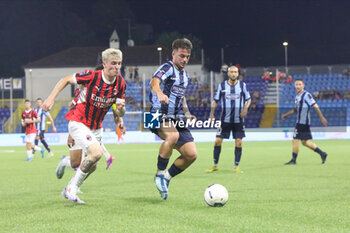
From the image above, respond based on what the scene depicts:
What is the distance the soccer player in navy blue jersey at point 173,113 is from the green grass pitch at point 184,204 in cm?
46

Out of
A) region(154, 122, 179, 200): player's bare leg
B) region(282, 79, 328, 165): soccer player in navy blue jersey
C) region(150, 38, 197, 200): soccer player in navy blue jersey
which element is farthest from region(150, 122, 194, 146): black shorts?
region(282, 79, 328, 165): soccer player in navy blue jersey

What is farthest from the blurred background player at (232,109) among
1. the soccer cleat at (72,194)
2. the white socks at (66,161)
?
the soccer cleat at (72,194)

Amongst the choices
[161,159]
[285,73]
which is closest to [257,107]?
[285,73]

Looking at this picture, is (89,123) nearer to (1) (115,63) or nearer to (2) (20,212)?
(1) (115,63)

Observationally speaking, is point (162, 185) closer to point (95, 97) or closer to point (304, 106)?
point (95, 97)

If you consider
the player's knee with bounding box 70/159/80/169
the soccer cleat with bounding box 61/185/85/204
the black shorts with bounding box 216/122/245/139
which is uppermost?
the black shorts with bounding box 216/122/245/139

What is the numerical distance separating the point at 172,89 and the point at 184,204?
1715mm

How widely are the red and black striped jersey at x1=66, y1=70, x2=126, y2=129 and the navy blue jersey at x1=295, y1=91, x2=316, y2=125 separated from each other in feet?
25.6

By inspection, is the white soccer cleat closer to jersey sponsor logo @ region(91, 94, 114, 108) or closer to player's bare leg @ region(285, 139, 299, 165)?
jersey sponsor logo @ region(91, 94, 114, 108)

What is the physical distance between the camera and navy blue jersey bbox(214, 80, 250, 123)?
→ 41.2 feet

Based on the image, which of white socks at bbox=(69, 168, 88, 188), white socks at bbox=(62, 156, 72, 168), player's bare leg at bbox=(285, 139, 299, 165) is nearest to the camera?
white socks at bbox=(69, 168, 88, 188)

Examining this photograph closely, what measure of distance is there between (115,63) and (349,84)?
103ft

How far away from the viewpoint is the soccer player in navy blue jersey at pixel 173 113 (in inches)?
306

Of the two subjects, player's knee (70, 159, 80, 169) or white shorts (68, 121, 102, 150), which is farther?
player's knee (70, 159, 80, 169)
